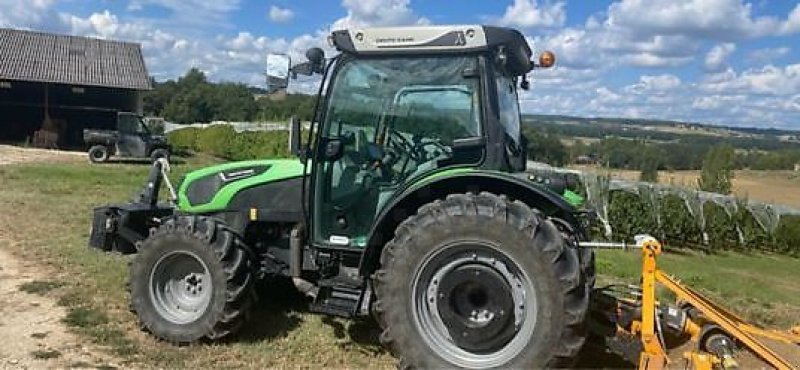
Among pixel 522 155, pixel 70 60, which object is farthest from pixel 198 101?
pixel 522 155

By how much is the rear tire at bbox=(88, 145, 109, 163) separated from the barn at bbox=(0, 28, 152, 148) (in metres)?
6.67

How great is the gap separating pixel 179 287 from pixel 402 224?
210cm

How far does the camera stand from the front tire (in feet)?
14.0

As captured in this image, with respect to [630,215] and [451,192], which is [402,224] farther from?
[630,215]

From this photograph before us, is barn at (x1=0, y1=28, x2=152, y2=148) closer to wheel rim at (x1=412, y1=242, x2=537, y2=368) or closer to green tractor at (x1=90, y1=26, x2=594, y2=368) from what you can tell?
green tractor at (x1=90, y1=26, x2=594, y2=368)

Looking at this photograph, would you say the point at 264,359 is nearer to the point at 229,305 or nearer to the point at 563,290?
the point at 229,305

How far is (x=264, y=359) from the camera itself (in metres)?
5.23

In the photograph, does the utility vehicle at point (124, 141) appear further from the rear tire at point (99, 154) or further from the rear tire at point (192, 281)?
the rear tire at point (192, 281)

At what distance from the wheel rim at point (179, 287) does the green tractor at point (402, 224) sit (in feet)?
0.04

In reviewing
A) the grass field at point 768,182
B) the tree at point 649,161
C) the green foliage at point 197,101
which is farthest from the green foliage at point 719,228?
the green foliage at point 197,101

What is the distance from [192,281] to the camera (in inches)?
225

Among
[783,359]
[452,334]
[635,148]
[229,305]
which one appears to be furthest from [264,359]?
[635,148]

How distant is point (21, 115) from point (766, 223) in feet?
96.6

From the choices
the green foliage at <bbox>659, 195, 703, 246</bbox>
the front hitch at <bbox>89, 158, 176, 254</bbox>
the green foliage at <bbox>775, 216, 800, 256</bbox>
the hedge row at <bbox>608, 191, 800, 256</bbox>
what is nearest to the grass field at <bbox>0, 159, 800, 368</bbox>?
the front hitch at <bbox>89, 158, 176, 254</bbox>
